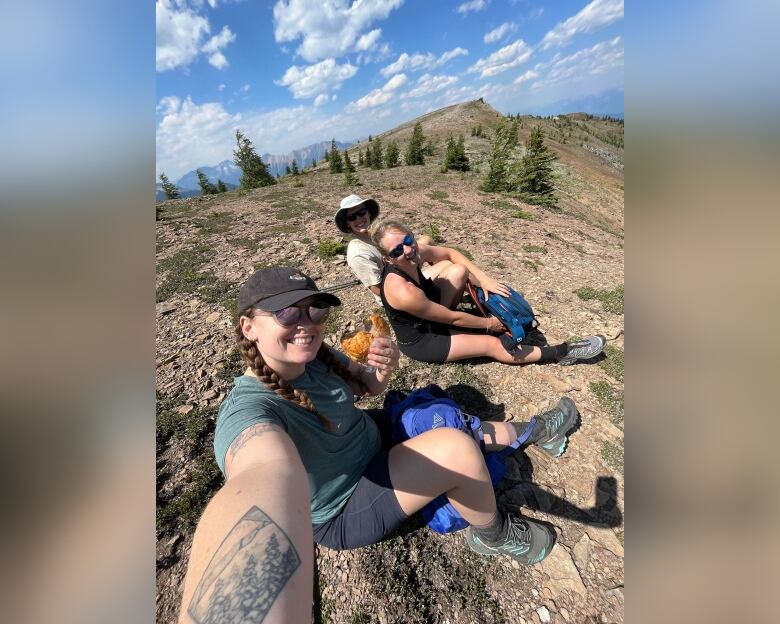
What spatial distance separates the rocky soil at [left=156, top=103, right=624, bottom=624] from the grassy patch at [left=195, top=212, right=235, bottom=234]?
2.12 metres

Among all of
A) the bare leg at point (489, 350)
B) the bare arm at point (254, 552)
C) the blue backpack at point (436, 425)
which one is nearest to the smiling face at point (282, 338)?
the bare arm at point (254, 552)

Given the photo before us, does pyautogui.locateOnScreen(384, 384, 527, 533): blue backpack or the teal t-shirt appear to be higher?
A: the teal t-shirt

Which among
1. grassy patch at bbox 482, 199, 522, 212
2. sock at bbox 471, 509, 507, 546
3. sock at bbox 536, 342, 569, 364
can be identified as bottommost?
grassy patch at bbox 482, 199, 522, 212

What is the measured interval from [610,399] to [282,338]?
3.91m

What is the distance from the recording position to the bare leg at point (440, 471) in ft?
6.89

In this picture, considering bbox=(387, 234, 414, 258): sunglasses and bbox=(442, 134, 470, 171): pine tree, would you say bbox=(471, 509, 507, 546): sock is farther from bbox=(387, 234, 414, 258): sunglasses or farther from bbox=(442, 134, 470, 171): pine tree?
bbox=(442, 134, 470, 171): pine tree

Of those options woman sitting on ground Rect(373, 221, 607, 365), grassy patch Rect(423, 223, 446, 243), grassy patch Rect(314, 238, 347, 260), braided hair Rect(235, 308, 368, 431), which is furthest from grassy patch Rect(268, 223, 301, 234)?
braided hair Rect(235, 308, 368, 431)

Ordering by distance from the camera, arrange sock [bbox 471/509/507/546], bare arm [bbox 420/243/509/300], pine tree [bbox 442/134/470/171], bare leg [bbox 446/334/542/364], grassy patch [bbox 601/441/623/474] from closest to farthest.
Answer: sock [bbox 471/509/507/546] < grassy patch [bbox 601/441/623/474] < bare leg [bbox 446/334/542/364] < bare arm [bbox 420/243/509/300] < pine tree [bbox 442/134/470/171]

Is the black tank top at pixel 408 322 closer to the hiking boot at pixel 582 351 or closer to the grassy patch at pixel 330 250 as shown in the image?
the hiking boot at pixel 582 351

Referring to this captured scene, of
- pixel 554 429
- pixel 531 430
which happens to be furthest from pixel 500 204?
pixel 531 430

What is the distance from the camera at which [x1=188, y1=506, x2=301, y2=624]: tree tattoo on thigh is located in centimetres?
89
